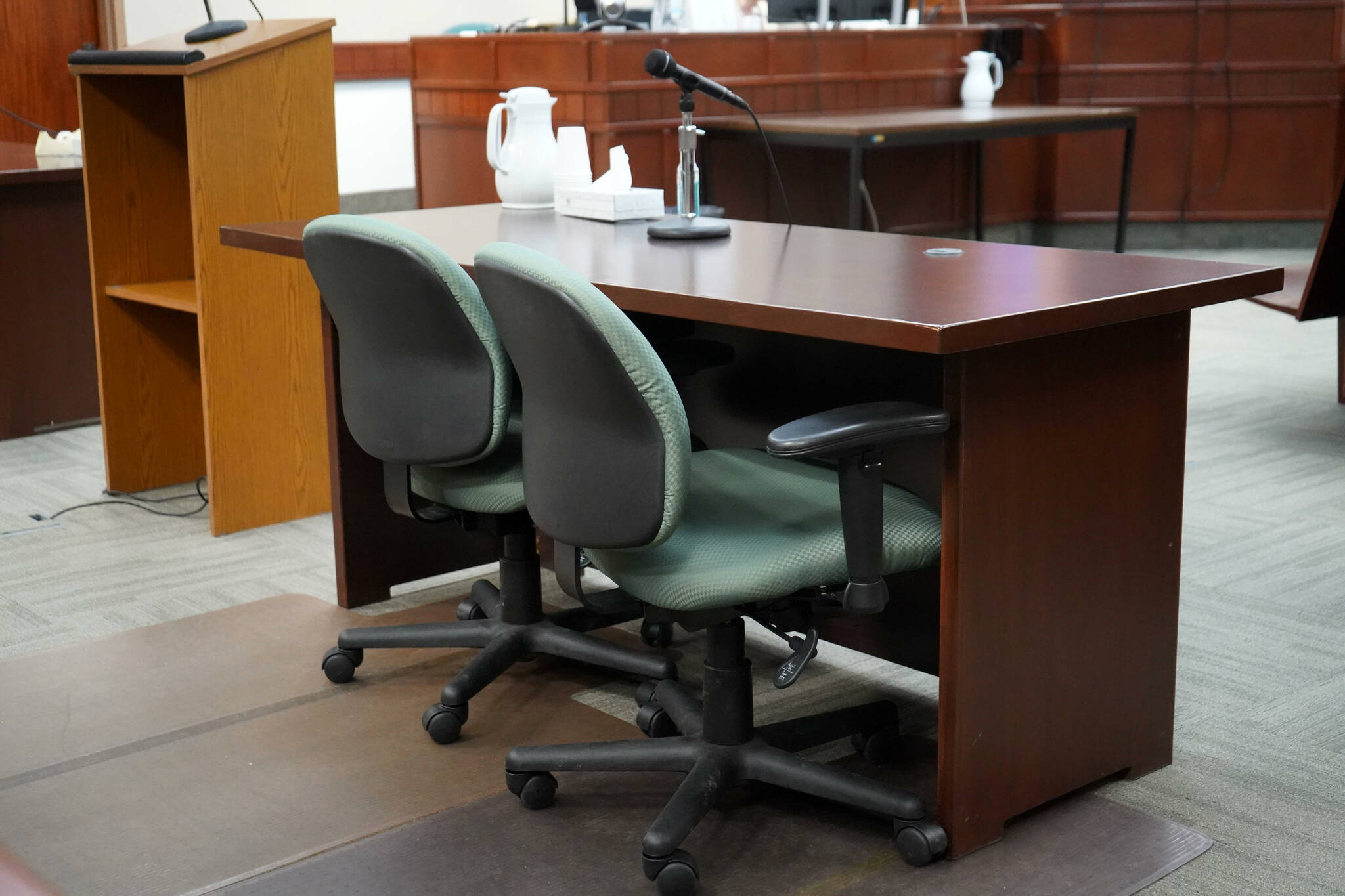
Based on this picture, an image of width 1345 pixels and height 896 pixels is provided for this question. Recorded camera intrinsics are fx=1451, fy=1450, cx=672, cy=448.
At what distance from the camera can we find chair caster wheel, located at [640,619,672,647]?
2637 millimetres

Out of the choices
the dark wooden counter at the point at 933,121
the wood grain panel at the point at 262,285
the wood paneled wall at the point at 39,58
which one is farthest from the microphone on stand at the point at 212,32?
the wood paneled wall at the point at 39,58

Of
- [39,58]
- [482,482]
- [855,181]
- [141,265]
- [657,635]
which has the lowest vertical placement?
[657,635]

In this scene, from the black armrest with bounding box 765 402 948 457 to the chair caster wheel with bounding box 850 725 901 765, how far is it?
599 millimetres

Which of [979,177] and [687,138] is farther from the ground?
Answer: [687,138]

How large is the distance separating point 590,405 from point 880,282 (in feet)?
1.57

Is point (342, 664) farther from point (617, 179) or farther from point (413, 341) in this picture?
point (617, 179)

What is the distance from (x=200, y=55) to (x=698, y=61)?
288cm

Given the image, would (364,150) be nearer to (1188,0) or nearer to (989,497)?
(1188,0)

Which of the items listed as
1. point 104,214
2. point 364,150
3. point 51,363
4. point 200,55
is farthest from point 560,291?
point 364,150

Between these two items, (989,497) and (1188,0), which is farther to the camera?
(1188,0)

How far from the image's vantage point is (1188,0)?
7.04 metres

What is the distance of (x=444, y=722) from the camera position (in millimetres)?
2209

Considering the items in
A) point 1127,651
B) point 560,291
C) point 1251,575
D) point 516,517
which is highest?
point 560,291

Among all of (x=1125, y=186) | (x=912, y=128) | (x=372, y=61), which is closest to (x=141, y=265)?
(x=912, y=128)
